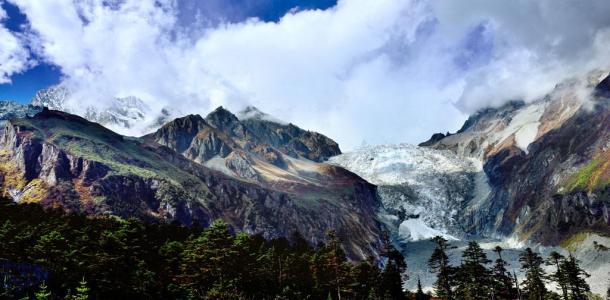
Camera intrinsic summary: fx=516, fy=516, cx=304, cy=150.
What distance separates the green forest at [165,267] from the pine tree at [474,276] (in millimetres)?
185

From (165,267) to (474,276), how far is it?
177ft

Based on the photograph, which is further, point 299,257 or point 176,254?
point 299,257

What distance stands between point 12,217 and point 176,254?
29544 mm

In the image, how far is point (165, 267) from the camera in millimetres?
85688

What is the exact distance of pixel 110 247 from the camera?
76312 millimetres

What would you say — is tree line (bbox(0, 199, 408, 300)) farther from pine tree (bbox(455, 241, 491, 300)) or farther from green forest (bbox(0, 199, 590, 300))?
pine tree (bbox(455, 241, 491, 300))

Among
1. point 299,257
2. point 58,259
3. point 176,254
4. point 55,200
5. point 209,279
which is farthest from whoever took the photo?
point 55,200

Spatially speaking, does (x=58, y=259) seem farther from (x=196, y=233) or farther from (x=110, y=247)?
(x=196, y=233)

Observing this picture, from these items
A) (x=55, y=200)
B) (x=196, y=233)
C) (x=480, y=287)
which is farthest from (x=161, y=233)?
(x=55, y=200)

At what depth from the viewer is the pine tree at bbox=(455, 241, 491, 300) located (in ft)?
296

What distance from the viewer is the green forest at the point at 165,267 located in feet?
232

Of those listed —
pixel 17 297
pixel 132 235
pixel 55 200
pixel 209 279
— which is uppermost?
pixel 55 200

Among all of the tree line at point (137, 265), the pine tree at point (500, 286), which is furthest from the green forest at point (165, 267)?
the pine tree at point (500, 286)

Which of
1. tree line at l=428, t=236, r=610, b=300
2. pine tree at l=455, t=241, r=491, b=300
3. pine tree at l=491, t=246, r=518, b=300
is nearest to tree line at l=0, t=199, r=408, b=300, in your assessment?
tree line at l=428, t=236, r=610, b=300
